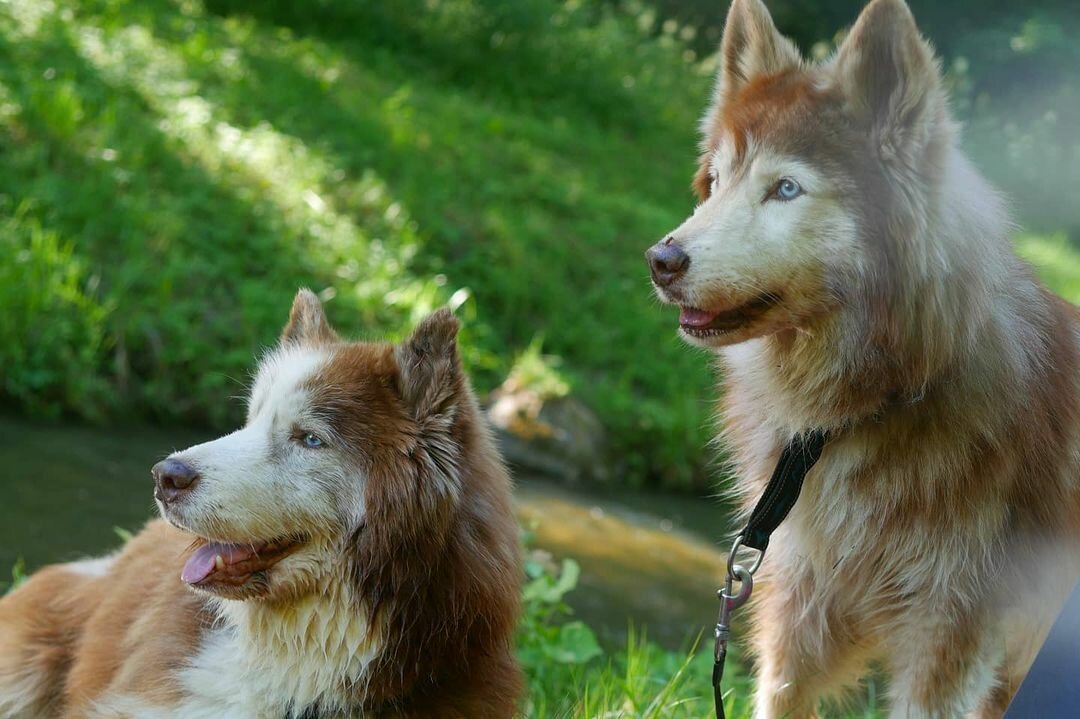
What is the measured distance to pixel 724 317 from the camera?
2971 millimetres

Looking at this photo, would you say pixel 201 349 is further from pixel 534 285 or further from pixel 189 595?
pixel 189 595

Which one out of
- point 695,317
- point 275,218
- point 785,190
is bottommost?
point 275,218

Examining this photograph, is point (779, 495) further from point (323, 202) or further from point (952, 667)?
point (323, 202)

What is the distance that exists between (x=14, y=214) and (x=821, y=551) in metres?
7.41

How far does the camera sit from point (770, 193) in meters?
2.98

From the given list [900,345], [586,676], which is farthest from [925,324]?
[586,676]

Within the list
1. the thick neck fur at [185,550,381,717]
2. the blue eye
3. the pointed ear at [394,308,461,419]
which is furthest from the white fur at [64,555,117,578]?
the pointed ear at [394,308,461,419]

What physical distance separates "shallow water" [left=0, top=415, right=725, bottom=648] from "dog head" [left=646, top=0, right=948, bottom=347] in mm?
3216

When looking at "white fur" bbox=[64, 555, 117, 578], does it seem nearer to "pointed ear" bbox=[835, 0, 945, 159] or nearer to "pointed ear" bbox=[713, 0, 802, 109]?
"pointed ear" bbox=[713, 0, 802, 109]

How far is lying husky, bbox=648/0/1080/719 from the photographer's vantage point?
9.39 ft

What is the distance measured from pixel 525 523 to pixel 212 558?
3410 mm

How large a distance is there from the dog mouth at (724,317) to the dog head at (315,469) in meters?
Result: 0.67

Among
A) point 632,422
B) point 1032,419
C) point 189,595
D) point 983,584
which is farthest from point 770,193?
point 632,422

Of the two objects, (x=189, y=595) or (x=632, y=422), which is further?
(x=632, y=422)
